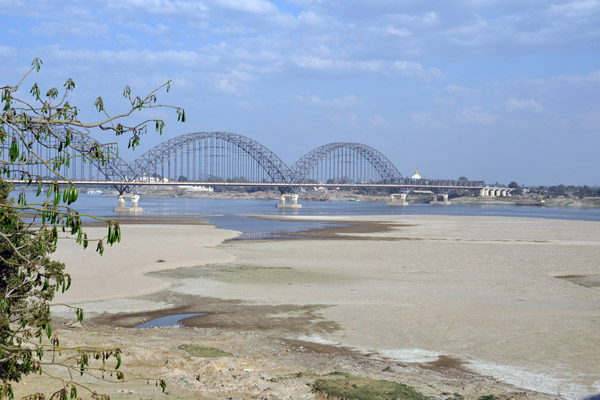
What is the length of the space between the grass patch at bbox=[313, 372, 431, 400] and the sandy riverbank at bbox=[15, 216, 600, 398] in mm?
498

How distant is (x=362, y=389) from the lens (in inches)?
491

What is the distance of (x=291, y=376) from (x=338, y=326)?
6.49 meters

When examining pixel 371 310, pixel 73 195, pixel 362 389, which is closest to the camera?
pixel 73 195

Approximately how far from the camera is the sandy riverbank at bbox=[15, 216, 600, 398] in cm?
1449

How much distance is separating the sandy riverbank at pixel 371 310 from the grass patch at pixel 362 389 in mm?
498

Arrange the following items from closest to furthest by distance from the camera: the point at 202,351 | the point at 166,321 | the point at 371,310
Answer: the point at 202,351, the point at 166,321, the point at 371,310

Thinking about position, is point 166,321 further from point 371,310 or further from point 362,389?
point 362,389

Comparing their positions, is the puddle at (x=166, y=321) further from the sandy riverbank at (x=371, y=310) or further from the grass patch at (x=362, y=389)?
the grass patch at (x=362, y=389)

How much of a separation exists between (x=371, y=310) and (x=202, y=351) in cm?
858

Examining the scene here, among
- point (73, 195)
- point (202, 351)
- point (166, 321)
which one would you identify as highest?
point (73, 195)

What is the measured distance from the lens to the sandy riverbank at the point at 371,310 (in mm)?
14492

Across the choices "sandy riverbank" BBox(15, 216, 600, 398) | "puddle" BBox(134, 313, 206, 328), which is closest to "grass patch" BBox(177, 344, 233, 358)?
"sandy riverbank" BBox(15, 216, 600, 398)

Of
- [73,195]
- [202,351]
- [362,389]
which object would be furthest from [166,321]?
[73,195]

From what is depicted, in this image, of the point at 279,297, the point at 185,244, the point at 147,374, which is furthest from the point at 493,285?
the point at 185,244
